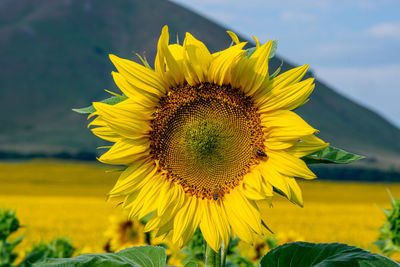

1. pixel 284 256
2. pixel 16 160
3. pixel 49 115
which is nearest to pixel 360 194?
pixel 284 256

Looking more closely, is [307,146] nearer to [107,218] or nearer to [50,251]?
[50,251]

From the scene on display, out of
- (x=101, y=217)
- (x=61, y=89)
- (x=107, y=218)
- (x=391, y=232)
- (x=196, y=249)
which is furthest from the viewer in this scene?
(x=61, y=89)

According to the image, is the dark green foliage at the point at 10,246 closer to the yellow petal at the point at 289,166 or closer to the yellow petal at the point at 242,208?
the yellow petal at the point at 242,208

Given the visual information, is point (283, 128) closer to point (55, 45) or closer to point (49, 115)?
point (49, 115)

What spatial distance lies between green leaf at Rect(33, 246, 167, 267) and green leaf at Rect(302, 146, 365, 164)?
707mm

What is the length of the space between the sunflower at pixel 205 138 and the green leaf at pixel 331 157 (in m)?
0.05

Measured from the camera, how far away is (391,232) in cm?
393

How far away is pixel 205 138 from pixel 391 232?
7.75 feet

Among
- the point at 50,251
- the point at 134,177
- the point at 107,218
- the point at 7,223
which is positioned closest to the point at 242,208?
the point at 134,177

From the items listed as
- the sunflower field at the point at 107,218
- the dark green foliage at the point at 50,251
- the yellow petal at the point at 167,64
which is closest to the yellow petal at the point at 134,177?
the yellow petal at the point at 167,64

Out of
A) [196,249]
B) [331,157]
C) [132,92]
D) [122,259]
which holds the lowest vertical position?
[196,249]

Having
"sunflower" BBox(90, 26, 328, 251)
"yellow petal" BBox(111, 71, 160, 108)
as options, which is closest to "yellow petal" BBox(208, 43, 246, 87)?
"sunflower" BBox(90, 26, 328, 251)

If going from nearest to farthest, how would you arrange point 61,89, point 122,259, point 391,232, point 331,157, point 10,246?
point 331,157 → point 122,259 → point 391,232 → point 10,246 → point 61,89

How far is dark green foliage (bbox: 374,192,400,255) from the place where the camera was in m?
3.89
